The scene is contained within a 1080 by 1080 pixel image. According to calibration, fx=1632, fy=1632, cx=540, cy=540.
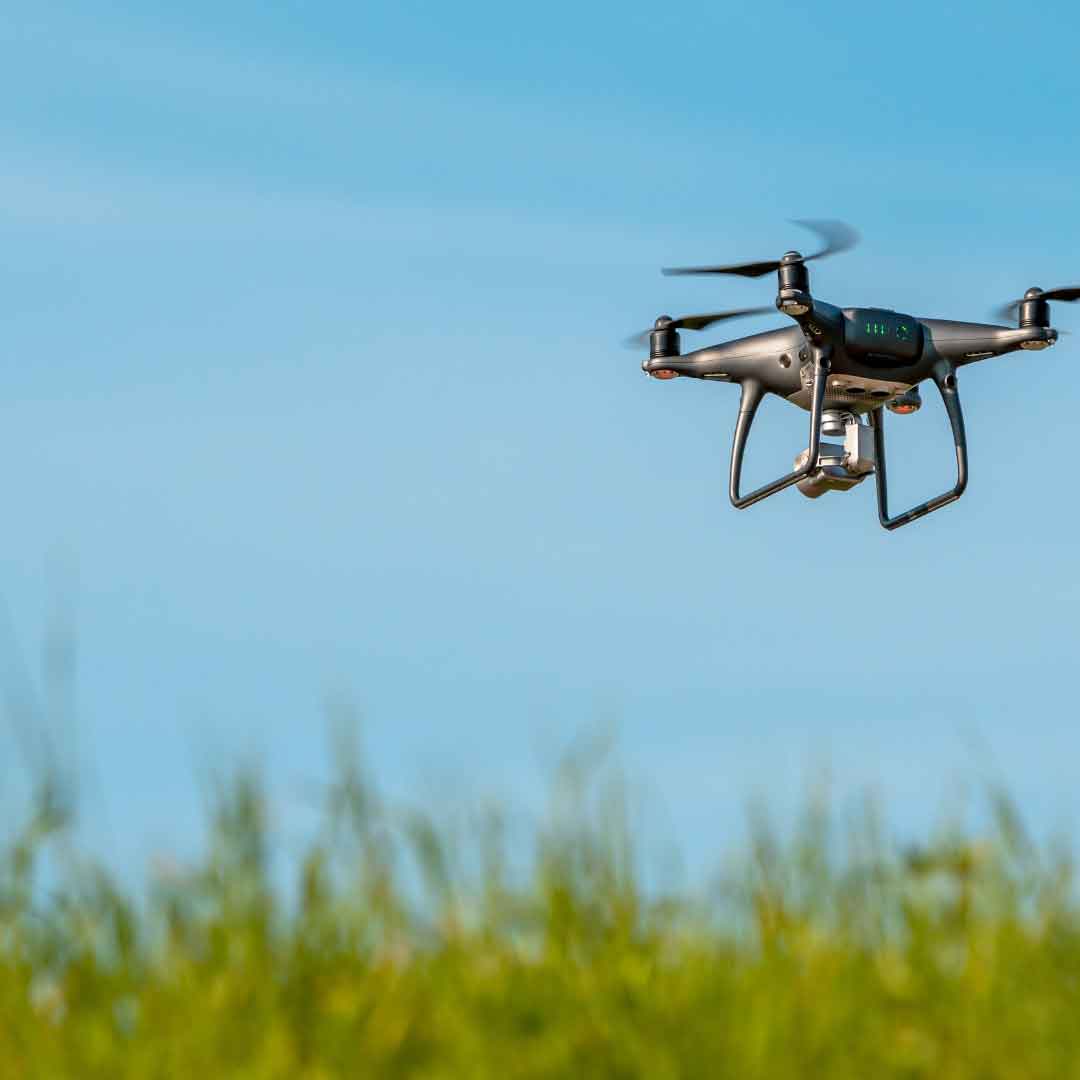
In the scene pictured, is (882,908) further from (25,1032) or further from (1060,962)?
(25,1032)

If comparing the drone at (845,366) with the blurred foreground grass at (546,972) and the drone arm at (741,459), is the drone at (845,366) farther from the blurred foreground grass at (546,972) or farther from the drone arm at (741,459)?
the blurred foreground grass at (546,972)

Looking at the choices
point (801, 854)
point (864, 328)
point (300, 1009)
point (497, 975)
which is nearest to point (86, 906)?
point (300, 1009)

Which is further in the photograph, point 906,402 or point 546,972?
point 906,402

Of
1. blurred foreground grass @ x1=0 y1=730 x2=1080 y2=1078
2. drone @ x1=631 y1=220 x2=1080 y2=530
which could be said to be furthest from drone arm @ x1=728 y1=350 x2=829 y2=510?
blurred foreground grass @ x1=0 y1=730 x2=1080 y2=1078

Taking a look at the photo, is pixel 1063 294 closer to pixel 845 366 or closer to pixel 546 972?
pixel 845 366

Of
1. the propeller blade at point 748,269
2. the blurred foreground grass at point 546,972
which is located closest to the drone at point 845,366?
the propeller blade at point 748,269

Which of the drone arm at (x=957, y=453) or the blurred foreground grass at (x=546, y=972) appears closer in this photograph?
the blurred foreground grass at (x=546, y=972)

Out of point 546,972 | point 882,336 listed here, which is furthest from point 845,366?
point 546,972
